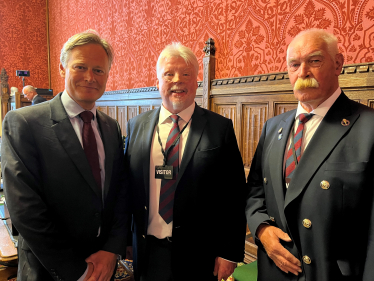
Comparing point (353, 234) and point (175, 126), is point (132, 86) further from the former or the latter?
point (353, 234)

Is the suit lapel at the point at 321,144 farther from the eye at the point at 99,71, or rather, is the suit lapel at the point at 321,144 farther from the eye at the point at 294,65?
the eye at the point at 99,71

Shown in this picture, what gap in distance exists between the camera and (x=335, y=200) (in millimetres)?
1042

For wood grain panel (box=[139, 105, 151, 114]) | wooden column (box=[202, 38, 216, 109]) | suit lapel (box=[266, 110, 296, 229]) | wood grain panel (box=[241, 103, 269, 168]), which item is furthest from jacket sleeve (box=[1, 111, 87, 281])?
wood grain panel (box=[139, 105, 151, 114])

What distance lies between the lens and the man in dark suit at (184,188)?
1419 mm

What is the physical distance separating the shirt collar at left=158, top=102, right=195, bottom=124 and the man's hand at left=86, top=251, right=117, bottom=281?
2.54 feet

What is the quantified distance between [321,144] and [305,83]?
275 millimetres

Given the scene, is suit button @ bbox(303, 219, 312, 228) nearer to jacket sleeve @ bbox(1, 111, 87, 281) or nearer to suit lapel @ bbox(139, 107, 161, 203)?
suit lapel @ bbox(139, 107, 161, 203)

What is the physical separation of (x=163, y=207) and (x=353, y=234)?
868 mm

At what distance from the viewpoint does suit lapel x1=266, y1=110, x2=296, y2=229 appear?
1.21 metres

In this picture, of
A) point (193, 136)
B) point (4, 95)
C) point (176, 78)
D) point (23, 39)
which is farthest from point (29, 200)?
point (23, 39)

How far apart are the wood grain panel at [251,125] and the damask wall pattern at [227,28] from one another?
A: 1.10 ft

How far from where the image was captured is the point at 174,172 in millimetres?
1438

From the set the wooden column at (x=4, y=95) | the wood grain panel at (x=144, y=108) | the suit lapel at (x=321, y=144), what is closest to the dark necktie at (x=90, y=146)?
the suit lapel at (x=321, y=144)

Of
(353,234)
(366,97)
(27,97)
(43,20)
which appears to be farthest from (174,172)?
(43,20)
